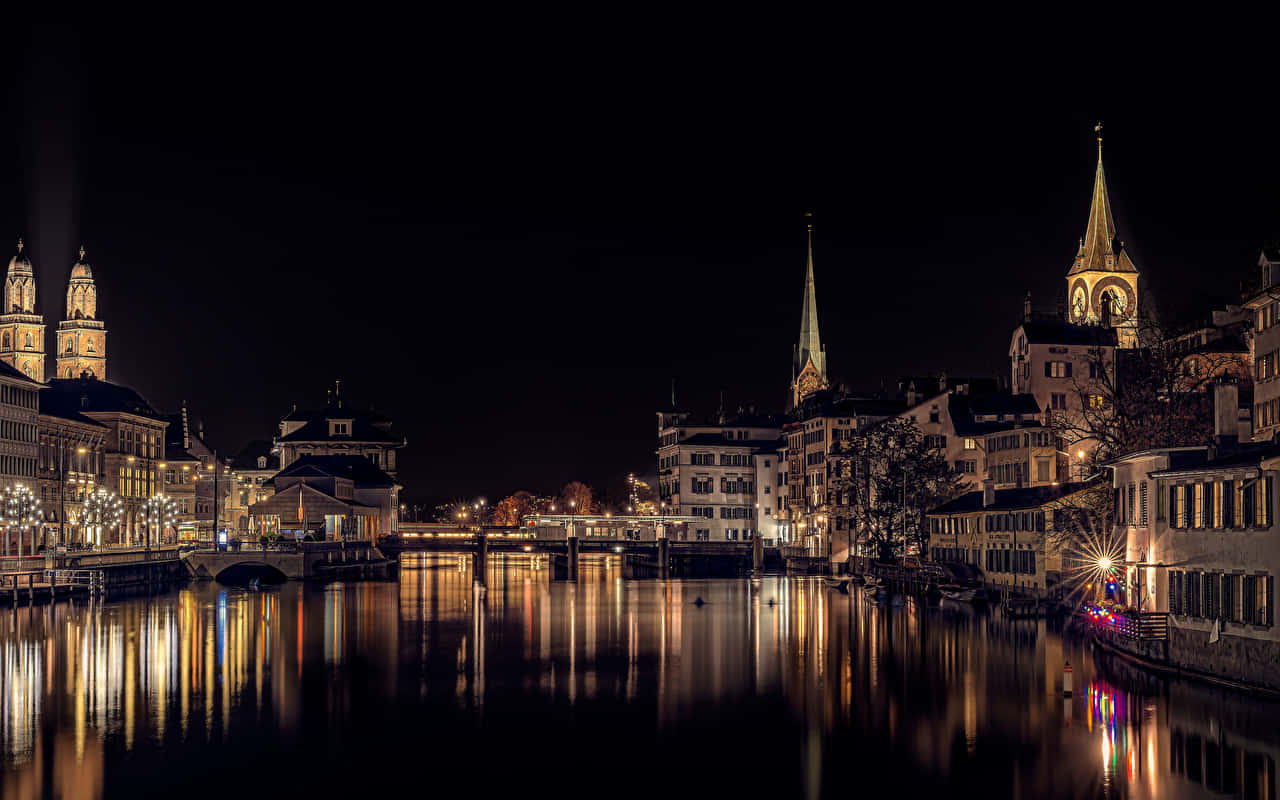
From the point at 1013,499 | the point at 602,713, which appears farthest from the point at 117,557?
the point at 602,713

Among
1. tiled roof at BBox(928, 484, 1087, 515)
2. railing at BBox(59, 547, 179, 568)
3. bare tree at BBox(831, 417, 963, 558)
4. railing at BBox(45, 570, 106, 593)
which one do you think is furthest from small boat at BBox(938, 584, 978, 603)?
railing at BBox(59, 547, 179, 568)

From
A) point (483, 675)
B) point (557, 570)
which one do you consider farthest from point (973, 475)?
point (483, 675)

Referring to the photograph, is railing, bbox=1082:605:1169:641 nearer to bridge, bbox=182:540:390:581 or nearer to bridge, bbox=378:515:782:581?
bridge, bbox=182:540:390:581

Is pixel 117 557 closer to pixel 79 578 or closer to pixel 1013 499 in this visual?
pixel 79 578

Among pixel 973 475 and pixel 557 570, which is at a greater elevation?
pixel 973 475

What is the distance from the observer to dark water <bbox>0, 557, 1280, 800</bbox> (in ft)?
137

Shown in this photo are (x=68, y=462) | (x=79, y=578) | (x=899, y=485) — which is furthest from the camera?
(x=68, y=462)

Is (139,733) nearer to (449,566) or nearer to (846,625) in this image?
(846,625)

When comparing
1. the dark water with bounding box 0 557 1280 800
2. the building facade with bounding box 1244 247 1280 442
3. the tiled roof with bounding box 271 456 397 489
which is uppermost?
the building facade with bounding box 1244 247 1280 442

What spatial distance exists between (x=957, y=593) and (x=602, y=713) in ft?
160

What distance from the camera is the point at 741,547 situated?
15600 cm

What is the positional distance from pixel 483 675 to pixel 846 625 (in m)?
28.7

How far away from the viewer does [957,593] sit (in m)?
97.4

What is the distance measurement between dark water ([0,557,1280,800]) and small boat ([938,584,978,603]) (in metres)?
5.85
